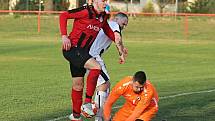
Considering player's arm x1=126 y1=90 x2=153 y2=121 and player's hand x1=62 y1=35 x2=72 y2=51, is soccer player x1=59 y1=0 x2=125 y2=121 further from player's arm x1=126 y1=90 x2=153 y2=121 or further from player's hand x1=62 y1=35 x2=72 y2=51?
player's arm x1=126 y1=90 x2=153 y2=121

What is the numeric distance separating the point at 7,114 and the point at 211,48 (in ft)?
84.5

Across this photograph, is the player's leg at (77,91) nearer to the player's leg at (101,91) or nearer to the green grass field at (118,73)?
the player's leg at (101,91)

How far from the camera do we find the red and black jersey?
10.1 m

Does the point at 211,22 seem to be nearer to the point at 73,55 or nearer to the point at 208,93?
the point at 208,93

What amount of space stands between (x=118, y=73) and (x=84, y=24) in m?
11.0

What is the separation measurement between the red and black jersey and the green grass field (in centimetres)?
169

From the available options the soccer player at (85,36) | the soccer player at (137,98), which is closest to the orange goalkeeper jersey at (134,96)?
the soccer player at (137,98)

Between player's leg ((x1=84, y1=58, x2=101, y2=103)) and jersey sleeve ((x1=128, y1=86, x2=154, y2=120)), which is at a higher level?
player's leg ((x1=84, y1=58, x2=101, y2=103))

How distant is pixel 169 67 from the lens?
2412 centimetres

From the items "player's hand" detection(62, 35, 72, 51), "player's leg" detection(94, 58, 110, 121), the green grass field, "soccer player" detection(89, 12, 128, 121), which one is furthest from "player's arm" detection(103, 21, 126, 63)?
the green grass field

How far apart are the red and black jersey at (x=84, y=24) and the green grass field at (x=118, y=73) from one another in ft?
5.56

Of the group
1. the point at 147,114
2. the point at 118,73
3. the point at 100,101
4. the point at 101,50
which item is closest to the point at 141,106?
the point at 147,114

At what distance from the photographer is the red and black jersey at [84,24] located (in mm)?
10070

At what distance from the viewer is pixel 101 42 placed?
11.0 meters
